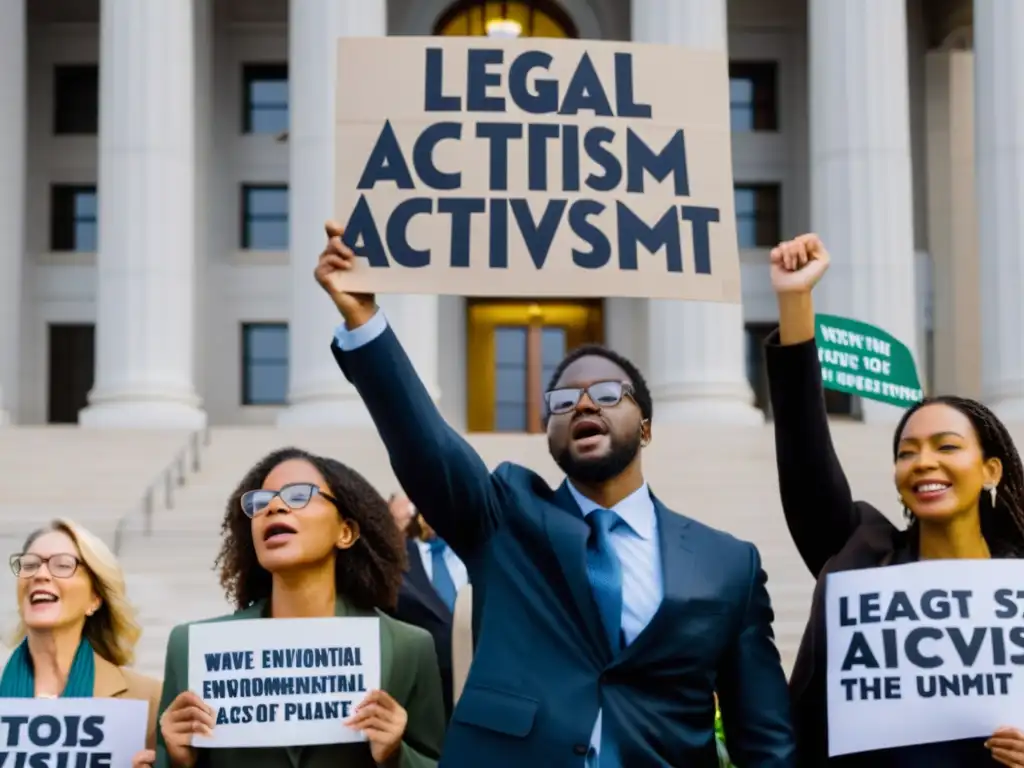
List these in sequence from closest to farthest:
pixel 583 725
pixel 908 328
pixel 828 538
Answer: pixel 583 725
pixel 828 538
pixel 908 328

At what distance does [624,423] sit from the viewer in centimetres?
532

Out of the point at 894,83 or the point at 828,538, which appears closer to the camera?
the point at 828,538

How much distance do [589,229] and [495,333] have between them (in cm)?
3643

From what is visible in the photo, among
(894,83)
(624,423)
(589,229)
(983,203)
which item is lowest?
(624,423)

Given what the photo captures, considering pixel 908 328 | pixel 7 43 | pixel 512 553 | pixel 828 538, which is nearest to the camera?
pixel 512 553

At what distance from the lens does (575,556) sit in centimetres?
519

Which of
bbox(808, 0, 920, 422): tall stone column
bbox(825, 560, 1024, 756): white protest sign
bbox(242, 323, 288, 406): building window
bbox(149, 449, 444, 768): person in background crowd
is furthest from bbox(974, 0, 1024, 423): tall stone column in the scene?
bbox(149, 449, 444, 768): person in background crowd

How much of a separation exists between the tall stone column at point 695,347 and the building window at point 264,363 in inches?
472

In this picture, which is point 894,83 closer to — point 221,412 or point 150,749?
point 221,412

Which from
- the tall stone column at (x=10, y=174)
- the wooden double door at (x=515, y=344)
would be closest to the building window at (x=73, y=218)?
the tall stone column at (x=10, y=174)

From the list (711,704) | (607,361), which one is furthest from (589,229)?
(711,704)

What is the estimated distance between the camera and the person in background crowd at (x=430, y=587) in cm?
981

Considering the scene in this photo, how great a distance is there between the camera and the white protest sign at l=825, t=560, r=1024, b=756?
5539 mm

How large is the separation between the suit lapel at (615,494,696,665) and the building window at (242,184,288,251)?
127 ft
